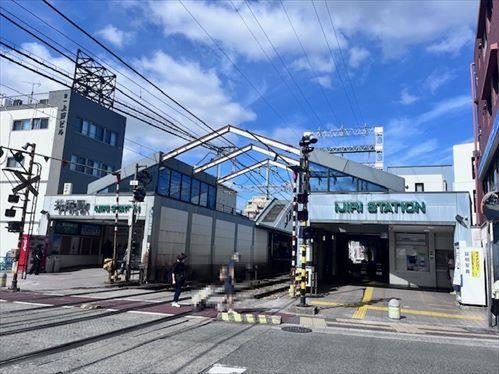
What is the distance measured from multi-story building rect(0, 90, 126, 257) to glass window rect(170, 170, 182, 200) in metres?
7.13

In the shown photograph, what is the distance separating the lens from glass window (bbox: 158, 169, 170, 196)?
28469 millimetres

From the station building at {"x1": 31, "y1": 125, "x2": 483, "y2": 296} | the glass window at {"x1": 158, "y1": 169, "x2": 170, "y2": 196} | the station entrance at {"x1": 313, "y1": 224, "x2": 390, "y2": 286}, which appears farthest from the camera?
the glass window at {"x1": 158, "y1": 169, "x2": 170, "y2": 196}

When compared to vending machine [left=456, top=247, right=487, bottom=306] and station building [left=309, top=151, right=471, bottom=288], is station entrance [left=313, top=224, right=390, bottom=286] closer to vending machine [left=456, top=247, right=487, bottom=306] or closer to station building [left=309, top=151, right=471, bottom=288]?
station building [left=309, top=151, right=471, bottom=288]

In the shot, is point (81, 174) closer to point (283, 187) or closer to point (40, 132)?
point (40, 132)

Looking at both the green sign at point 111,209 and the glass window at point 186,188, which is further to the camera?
the glass window at point 186,188

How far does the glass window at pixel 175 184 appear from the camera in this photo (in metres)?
29.7

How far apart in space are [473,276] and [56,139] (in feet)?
102

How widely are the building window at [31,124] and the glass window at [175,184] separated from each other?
13079 millimetres

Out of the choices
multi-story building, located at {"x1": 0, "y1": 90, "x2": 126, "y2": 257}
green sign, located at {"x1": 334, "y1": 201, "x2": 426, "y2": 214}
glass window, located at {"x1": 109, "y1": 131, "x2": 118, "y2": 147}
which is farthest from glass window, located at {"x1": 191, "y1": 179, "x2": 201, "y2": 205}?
green sign, located at {"x1": 334, "y1": 201, "x2": 426, "y2": 214}

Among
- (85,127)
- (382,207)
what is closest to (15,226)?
(382,207)

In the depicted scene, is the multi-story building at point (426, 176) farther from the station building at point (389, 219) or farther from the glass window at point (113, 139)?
the glass window at point (113, 139)

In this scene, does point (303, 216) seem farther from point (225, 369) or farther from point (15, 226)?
point (15, 226)

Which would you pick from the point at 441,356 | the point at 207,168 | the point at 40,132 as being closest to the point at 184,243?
the point at 207,168

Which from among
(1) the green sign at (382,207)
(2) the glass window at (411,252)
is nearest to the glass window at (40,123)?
(1) the green sign at (382,207)
